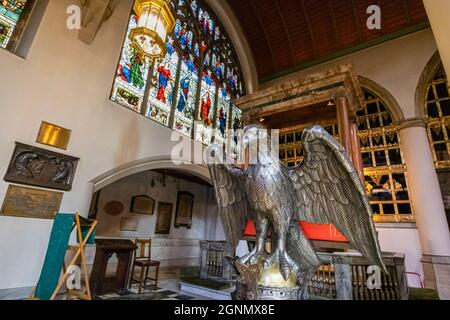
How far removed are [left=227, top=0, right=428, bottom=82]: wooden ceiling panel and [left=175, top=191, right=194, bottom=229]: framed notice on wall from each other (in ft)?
15.0

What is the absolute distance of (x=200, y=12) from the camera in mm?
6387

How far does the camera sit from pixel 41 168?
107 inches

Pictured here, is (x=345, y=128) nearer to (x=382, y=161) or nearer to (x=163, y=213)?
(x=382, y=161)

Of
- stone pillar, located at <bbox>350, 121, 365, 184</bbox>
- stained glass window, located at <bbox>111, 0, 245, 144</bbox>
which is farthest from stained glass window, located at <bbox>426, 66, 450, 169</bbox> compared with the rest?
stained glass window, located at <bbox>111, 0, 245, 144</bbox>

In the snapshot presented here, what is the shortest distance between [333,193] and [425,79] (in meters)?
5.95

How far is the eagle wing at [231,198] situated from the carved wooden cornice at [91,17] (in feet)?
10.4

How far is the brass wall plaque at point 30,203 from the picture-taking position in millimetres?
2480

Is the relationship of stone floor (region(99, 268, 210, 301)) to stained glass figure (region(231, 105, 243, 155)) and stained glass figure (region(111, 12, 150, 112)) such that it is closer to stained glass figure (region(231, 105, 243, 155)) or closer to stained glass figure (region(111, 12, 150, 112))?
stained glass figure (region(111, 12, 150, 112))

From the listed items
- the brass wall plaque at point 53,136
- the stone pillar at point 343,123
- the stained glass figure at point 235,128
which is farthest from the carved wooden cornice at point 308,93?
the stained glass figure at point 235,128

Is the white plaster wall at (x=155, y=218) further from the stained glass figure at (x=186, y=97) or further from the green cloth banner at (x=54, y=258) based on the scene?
the green cloth banner at (x=54, y=258)

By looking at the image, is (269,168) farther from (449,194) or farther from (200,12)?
(200,12)

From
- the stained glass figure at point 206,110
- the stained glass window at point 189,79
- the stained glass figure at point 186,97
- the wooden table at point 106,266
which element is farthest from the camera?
the stained glass figure at point 206,110
